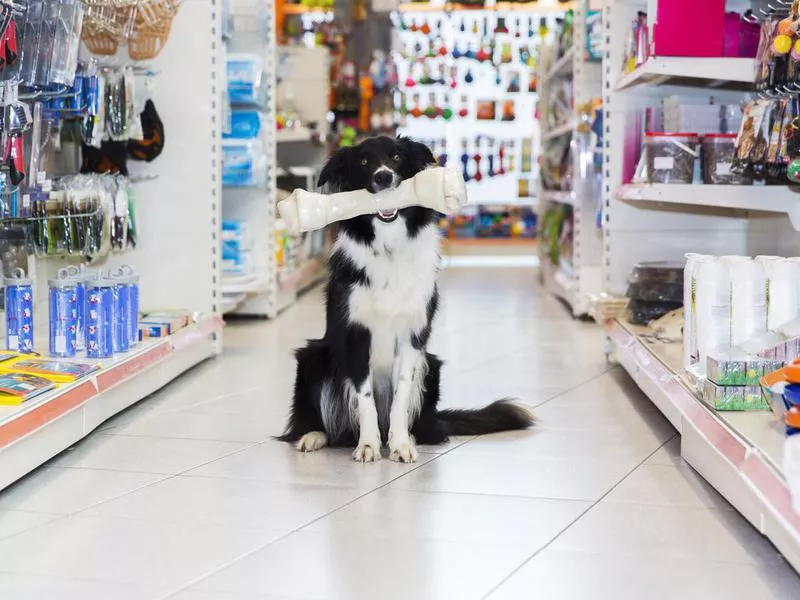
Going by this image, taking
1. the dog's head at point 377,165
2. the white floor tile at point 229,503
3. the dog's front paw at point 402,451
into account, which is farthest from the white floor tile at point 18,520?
the dog's head at point 377,165

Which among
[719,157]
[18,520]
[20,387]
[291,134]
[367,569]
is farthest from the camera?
[291,134]

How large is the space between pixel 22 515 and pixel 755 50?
3042 mm

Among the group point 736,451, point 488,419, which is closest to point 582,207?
point 488,419

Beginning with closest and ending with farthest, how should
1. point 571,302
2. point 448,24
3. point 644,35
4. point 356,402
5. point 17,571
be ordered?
point 17,571 → point 356,402 → point 644,35 → point 571,302 → point 448,24

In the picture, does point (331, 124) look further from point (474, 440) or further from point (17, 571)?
point (17, 571)

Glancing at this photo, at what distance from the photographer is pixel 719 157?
423 cm

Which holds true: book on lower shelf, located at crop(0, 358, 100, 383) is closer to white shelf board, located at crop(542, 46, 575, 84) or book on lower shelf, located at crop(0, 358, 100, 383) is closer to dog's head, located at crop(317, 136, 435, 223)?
dog's head, located at crop(317, 136, 435, 223)

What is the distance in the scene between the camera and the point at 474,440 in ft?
11.8

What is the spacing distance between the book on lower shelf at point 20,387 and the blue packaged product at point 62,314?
0.46 metres

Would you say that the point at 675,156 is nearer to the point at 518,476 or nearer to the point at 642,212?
the point at 642,212

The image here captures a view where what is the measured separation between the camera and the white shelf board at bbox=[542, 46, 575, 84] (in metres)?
7.29

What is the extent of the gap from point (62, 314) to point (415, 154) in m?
1.30

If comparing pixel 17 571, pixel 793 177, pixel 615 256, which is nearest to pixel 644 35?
pixel 615 256

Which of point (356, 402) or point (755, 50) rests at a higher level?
point (755, 50)
